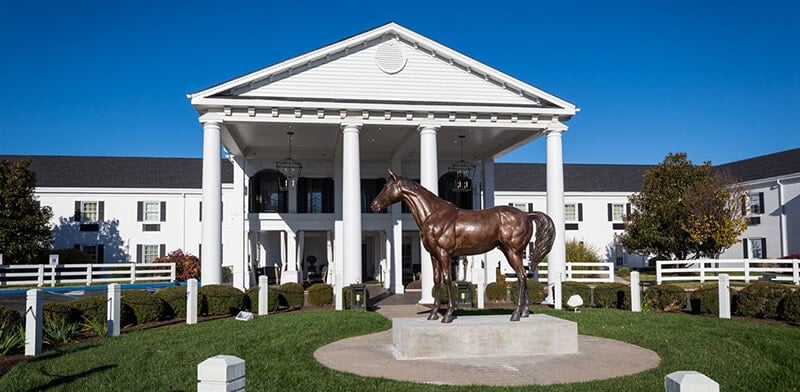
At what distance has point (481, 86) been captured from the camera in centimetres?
2369

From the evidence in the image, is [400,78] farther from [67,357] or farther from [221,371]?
Result: [221,371]

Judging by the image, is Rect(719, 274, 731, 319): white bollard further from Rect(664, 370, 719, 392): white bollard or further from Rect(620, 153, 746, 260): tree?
Rect(620, 153, 746, 260): tree

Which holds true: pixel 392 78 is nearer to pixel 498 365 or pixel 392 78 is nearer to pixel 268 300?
pixel 268 300

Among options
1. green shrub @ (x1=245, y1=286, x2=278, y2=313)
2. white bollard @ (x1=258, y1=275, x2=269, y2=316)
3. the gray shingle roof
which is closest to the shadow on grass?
white bollard @ (x1=258, y1=275, x2=269, y2=316)

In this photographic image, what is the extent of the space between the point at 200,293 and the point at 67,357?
756 centimetres

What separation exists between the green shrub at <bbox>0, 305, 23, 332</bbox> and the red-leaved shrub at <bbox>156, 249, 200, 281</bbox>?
22909 millimetres

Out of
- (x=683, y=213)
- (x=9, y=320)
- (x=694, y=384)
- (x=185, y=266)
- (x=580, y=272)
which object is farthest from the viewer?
(x=185, y=266)

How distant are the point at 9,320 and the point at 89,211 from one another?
31538mm

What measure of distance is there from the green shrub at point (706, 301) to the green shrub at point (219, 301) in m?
13.7

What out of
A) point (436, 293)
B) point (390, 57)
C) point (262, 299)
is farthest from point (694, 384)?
point (390, 57)

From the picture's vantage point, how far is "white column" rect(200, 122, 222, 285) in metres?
21.3

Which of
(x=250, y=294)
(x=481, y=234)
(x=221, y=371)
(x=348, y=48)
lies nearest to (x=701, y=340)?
(x=481, y=234)

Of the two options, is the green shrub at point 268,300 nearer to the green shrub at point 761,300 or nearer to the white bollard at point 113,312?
the white bollard at point 113,312

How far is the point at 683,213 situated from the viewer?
36062 millimetres
